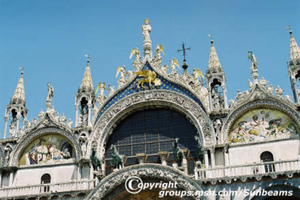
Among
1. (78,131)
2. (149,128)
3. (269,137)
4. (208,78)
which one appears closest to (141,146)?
(149,128)

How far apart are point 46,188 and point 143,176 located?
5.09 metres

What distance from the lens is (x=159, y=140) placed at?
23.5 metres

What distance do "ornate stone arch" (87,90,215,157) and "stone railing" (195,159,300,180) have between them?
2.99 meters

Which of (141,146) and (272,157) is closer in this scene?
(272,157)

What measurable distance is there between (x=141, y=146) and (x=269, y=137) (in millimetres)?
6371

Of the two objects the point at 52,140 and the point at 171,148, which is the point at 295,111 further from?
the point at 52,140

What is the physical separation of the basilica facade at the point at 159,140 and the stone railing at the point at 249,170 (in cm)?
4

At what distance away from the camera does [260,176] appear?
19.5 meters

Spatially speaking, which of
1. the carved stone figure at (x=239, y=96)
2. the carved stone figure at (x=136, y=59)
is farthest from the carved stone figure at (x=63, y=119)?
the carved stone figure at (x=239, y=96)

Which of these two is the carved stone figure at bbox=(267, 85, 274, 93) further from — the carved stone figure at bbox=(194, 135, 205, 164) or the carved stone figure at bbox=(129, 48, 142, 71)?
the carved stone figure at bbox=(129, 48, 142, 71)

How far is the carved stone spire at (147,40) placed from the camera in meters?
25.7

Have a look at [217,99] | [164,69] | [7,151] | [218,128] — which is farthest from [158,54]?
[7,151]

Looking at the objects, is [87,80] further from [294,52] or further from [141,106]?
[294,52]

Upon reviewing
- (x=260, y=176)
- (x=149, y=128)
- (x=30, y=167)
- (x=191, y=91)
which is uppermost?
(x=191, y=91)
